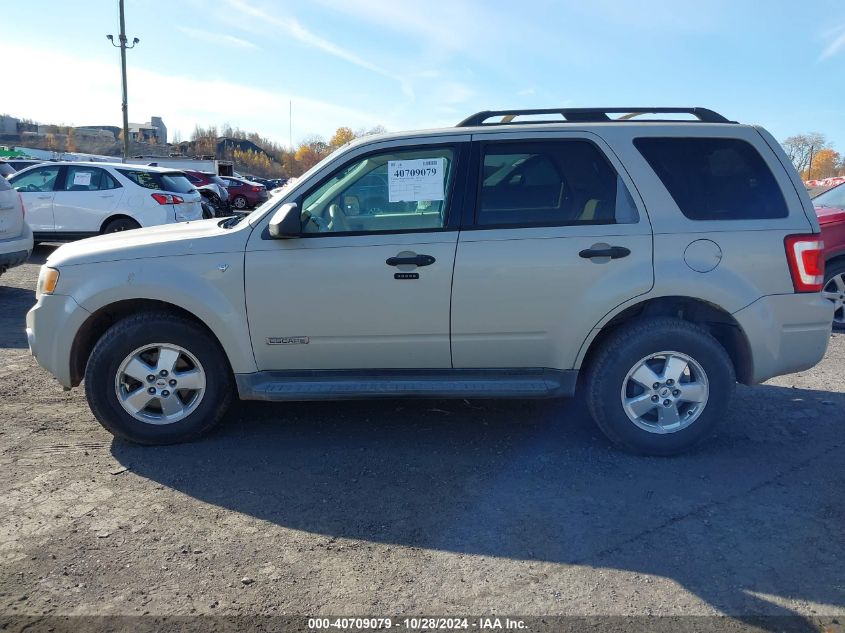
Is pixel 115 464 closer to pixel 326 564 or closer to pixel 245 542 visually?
pixel 245 542

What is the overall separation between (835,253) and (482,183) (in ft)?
16.0

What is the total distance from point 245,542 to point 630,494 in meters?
2.01

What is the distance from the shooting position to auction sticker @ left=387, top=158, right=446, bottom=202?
409cm

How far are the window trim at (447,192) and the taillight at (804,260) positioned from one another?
1.94m

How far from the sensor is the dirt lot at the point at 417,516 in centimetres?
278

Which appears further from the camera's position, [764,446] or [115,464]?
[764,446]

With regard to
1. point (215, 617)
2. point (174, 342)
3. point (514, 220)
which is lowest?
point (215, 617)

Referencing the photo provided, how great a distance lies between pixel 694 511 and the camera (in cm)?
346

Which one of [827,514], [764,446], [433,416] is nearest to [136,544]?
[433,416]

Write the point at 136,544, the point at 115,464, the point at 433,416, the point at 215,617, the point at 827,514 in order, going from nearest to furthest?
the point at 215,617 → the point at 136,544 → the point at 827,514 → the point at 115,464 → the point at 433,416

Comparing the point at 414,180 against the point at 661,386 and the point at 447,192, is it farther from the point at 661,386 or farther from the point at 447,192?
the point at 661,386

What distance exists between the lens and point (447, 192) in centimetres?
408

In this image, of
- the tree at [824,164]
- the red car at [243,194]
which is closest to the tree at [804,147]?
the tree at [824,164]

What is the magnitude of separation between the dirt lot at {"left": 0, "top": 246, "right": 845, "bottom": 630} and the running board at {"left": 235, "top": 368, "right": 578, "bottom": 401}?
38 cm
